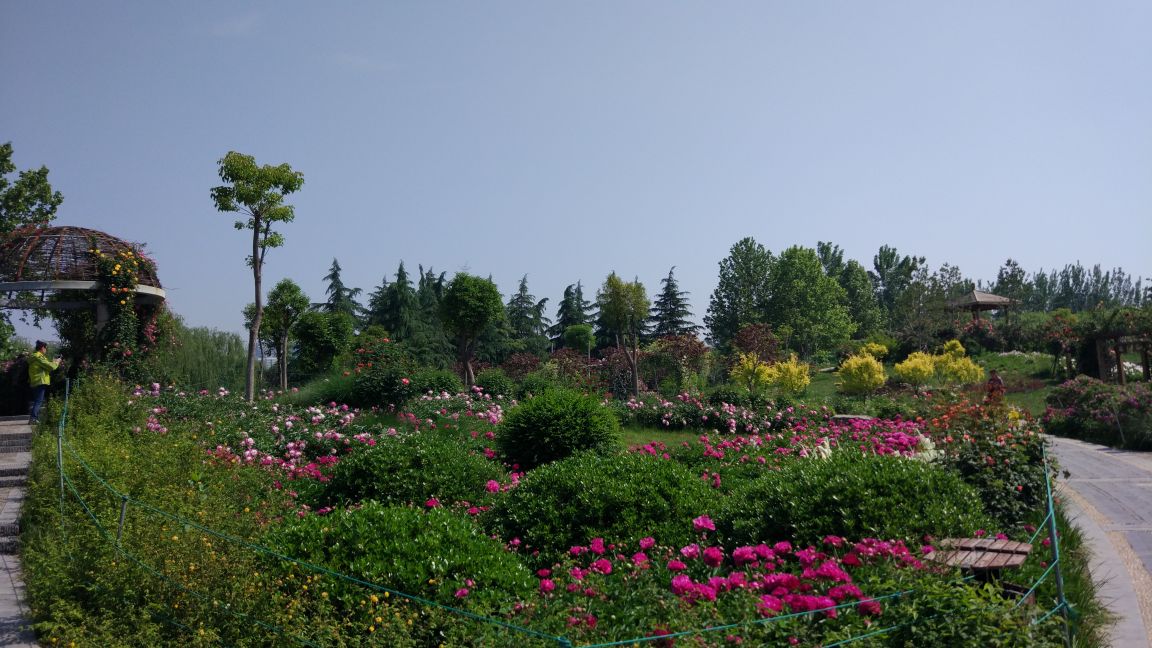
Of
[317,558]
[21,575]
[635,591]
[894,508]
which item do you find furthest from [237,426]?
[894,508]

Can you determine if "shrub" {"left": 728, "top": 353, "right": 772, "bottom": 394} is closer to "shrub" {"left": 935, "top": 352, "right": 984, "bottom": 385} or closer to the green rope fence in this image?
"shrub" {"left": 935, "top": 352, "right": 984, "bottom": 385}

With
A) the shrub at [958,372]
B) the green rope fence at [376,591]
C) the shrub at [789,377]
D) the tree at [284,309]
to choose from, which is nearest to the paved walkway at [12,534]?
the green rope fence at [376,591]

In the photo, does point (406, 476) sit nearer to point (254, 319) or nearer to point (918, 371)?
point (254, 319)

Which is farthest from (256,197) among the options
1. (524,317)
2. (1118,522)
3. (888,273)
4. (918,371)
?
(888,273)

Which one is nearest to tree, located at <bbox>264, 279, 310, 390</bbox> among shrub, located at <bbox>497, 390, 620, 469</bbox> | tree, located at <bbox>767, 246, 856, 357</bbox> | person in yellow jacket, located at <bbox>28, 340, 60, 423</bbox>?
person in yellow jacket, located at <bbox>28, 340, 60, 423</bbox>

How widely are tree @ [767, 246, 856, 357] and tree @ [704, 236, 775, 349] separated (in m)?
1.00

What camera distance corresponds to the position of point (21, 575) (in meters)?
4.87

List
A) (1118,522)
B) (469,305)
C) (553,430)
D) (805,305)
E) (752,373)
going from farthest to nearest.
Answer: (805,305) → (752,373) → (469,305) → (553,430) → (1118,522)

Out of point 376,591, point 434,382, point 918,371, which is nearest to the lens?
point 376,591

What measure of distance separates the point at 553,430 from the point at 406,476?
7.06 feet

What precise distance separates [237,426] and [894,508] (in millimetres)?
7676

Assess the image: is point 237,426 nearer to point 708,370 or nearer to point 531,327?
point 708,370

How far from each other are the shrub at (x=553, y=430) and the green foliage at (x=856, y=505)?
10.2 feet

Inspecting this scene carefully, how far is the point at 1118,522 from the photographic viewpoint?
24.7ft
